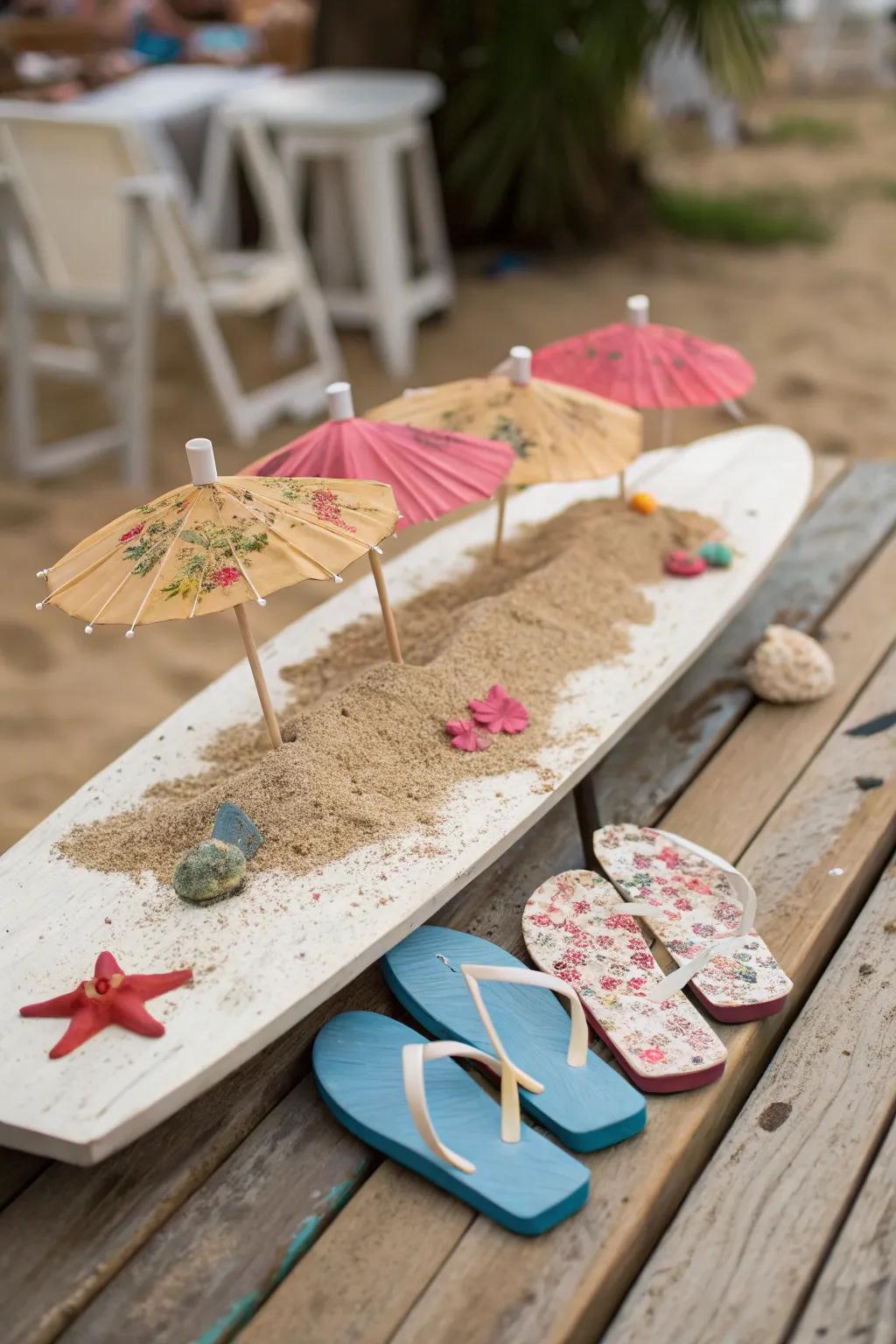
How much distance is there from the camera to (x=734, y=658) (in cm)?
248

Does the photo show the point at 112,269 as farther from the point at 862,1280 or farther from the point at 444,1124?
the point at 862,1280

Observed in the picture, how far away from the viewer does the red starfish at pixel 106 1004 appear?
4.77 feet

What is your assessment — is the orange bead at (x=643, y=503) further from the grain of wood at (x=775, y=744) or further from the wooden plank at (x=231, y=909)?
the grain of wood at (x=775, y=744)

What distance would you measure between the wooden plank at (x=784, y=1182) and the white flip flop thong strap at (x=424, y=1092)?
206 mm

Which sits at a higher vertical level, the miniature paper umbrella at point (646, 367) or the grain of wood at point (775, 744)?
the miniature paper umbrella at point (646, 367)

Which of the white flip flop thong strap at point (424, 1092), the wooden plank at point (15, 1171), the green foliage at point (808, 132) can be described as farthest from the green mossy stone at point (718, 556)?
the green foliage at point (808, 132)

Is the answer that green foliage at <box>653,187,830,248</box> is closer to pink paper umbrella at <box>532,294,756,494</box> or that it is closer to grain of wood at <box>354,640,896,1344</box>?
pink paper umbrella at <box>532,294,756,494</box>

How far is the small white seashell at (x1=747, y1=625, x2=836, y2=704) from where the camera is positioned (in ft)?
7.54

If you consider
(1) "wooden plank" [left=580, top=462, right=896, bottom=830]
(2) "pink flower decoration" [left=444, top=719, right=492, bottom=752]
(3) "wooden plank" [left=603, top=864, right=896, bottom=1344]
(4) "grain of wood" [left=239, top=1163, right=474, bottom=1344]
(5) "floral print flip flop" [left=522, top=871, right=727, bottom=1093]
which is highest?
(2) "pink flower decoration" [left=444, top=719, right=492, bottom=752]

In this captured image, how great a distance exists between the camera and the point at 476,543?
101 inches

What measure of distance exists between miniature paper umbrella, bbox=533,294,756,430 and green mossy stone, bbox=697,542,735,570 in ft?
0.83

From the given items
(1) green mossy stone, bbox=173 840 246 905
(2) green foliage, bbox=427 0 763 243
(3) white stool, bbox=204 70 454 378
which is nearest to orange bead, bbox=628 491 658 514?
(1) green mossy stone, bbox=173 840 246 905

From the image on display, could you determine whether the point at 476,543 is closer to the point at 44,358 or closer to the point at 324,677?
the point at 324,677

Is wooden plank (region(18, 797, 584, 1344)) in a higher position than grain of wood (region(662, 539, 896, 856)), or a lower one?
higher
